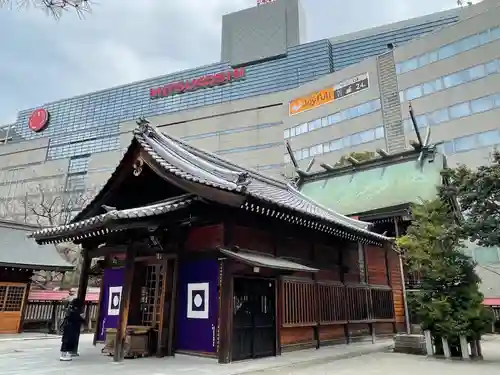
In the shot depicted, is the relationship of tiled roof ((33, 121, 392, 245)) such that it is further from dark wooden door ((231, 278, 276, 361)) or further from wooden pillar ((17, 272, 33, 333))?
wooden pillar ((17, 272, 33, 333))

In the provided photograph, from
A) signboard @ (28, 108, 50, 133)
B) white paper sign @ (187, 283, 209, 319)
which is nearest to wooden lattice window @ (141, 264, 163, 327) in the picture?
white paper sign @ (187, 283, 209, 319)

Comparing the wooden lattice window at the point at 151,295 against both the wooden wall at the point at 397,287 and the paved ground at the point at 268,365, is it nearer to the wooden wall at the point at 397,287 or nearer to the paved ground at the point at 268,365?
the paved ground at the point at 268,365

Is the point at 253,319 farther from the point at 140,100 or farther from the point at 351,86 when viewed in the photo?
the point at 140,100

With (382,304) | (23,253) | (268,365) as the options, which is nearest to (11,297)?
(23,253)

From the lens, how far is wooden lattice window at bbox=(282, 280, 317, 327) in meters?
10.1

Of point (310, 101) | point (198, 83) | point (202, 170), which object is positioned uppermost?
point (198, 83)

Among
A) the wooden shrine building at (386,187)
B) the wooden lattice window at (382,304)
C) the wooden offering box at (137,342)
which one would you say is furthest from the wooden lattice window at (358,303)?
the wooden offering box at (137,342)

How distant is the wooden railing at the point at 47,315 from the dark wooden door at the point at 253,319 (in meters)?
11.7

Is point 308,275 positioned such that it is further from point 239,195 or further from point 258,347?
point 239,195

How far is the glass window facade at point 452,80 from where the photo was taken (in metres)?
28.8

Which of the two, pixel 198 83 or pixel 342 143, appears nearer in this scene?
pixel 342 143

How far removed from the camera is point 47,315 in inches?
739

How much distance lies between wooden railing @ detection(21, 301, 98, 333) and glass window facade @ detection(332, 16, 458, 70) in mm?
43778

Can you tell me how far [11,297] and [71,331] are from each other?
10753 mm
